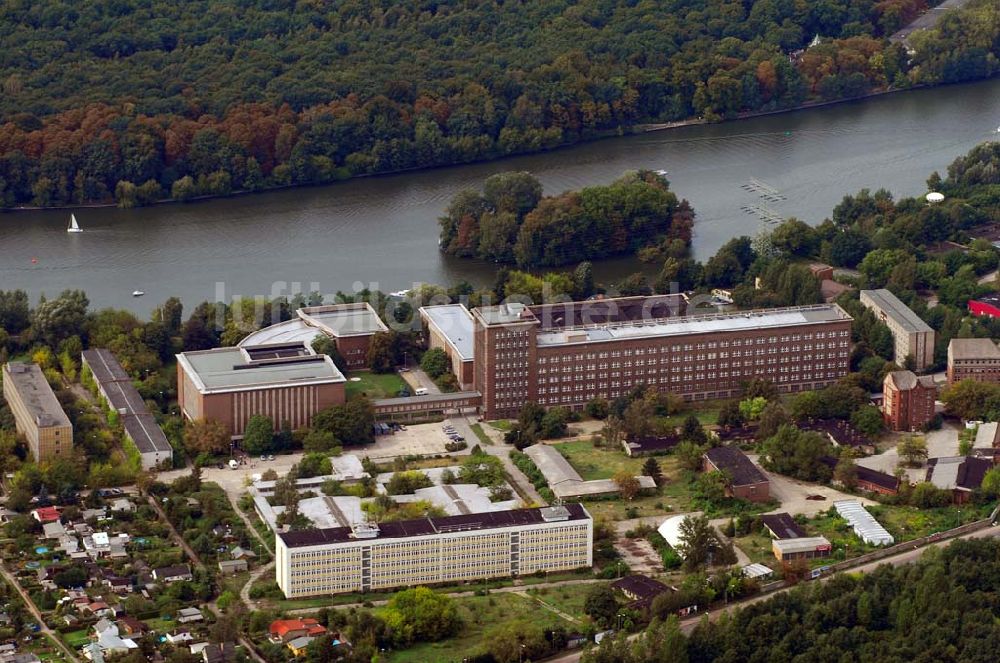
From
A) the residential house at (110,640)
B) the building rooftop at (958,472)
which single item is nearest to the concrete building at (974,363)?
the building rooftop at (958,472)

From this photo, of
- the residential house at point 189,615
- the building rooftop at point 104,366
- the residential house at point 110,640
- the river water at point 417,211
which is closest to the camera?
the residential house at point 110,640

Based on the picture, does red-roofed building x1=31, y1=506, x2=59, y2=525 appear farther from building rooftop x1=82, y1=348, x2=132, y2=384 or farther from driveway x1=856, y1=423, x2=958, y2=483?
driveway x1=856, y1=423, x2=958, y2=483

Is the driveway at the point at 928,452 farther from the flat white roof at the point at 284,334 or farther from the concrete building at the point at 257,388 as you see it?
the flat white roof at the point at 284,334

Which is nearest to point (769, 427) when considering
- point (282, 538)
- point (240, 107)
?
point (282, 538)

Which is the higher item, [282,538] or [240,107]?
[240,107]

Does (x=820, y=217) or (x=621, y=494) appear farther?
(x=820, y=217)

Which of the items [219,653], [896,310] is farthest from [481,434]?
[219,653]

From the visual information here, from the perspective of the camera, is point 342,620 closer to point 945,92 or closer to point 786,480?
point 786,480
